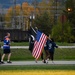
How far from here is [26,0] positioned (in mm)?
95000

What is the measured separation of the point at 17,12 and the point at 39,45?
57812 mm

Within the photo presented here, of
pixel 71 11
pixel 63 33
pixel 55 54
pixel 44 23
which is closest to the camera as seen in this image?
pixel 55 54

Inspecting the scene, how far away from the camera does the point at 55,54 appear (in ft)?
96.2

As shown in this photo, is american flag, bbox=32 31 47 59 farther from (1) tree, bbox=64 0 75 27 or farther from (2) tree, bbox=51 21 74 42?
(1) tree, bbox=64 0 75 27

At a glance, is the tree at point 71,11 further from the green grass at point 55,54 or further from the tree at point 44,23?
the green grass at point 55,54

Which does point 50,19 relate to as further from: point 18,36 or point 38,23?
point 18,36

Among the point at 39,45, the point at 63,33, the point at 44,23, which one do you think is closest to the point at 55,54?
the point at 39,45

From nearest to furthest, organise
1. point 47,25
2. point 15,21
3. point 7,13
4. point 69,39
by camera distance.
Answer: point 69,39 → point 47,25 → point 15,21 → point 7,13

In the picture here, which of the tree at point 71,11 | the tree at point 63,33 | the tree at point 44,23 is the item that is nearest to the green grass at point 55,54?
the tree at point 63,33

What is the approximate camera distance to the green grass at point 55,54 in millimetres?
27969

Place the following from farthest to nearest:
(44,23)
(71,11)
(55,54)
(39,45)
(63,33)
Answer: (44,23) < (71,11) < (63,33) < (55,54) < (39,45)

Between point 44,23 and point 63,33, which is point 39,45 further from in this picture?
point 44,23

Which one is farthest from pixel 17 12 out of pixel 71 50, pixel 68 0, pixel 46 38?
pixel 46 38

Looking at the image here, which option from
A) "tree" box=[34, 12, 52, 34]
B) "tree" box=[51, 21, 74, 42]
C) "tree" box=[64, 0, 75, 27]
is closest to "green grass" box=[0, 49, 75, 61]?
"tree" box=[51, 21, 74, 42]
